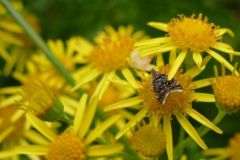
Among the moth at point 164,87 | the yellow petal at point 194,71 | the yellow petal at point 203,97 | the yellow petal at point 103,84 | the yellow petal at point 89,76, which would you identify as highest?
the yellow petal at point 89,76

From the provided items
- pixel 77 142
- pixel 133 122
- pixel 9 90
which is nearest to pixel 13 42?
pixel 9 90

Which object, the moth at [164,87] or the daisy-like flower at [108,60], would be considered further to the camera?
the daisy-like flower at [108,60]

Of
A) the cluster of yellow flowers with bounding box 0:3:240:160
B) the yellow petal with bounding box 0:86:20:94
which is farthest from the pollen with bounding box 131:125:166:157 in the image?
the yellow petal with bounding box 0:86:20:94

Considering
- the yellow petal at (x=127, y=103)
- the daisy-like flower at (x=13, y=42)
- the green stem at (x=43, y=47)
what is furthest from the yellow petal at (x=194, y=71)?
the daisy-like flower at (x=13, y=42)

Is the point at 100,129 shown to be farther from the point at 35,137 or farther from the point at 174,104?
the point at 35,137

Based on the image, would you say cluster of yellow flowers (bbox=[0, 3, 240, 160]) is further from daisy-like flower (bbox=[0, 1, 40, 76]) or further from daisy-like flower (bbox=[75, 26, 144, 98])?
daisy-like flower (bbox=[0, 1, 40, 76])

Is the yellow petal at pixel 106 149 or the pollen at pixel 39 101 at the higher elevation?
the pollen at pixel 39 101

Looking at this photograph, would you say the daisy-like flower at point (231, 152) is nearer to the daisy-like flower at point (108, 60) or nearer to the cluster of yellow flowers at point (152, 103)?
the cluster of yellow flowers at point (152, 103)
